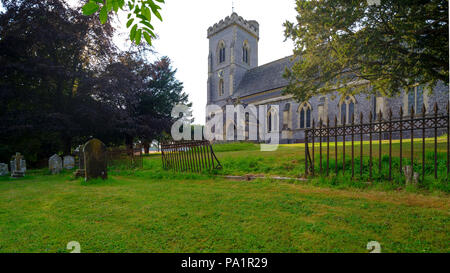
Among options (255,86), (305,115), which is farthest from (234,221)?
(255,86)

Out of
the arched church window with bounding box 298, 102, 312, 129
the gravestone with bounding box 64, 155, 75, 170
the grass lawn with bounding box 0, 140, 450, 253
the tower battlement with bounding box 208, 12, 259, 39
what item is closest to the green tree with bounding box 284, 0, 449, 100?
the grass lawn with bounding box 0, 140, 450, 253

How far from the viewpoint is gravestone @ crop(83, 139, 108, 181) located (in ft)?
22.1

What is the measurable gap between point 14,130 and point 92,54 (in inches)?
269

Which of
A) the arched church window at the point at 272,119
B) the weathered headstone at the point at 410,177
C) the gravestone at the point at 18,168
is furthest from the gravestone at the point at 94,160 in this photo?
the arched church window at the point at 272,119

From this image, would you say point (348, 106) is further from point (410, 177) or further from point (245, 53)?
point (245, 53)

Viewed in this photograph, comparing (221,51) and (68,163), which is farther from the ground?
(221,51)

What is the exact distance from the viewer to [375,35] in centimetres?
597

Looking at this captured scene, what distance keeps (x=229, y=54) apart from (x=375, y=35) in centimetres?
3182

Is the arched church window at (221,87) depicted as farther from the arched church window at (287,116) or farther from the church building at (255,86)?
the arched church window at (287,116)

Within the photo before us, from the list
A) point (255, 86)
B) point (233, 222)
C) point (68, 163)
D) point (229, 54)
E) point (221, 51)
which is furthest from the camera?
point (221, 51)

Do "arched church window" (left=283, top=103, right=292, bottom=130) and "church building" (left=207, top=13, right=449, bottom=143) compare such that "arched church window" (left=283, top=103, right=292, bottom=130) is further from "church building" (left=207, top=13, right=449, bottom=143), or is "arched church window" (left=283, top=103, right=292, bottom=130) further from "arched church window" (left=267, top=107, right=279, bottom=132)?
"arched church window" (left=267, top=107, right=279, bottom=132)

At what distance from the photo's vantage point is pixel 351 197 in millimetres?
3807
